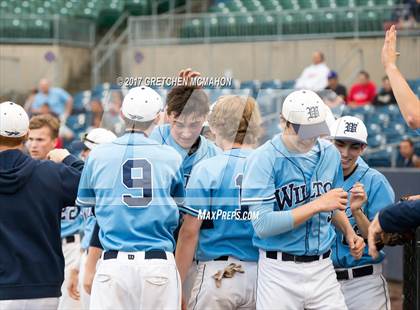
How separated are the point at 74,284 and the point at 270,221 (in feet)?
8.96

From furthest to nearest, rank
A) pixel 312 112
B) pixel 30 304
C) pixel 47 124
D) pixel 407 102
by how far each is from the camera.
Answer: pixel 47 124 → pixel 30 304 → pixel 312 112 → pixel 407 102

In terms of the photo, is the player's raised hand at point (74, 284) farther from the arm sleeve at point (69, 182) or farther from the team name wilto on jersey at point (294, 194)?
the team name wilto on jersey at point (294, 194)

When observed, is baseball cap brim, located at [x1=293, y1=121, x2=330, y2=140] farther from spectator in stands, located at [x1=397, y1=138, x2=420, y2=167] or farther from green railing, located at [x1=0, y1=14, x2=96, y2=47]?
green railing, located at [x1=0, y1=14, x2=96, y2=47]

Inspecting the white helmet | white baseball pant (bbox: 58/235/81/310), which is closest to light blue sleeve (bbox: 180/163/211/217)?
the white helmet

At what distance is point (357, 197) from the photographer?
18.9 feet

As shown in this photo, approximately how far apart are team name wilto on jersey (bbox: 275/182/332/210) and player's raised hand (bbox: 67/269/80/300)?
8.67ft

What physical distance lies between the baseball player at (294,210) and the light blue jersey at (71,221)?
9.39 feet

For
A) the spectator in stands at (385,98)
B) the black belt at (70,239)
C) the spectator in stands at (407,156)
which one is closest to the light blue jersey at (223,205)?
the black belt at (70,239)

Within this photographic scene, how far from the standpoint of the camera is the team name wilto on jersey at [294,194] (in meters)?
5.34

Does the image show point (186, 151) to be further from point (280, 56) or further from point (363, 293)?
point (280, 56)

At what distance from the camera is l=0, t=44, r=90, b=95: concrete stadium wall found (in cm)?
1401

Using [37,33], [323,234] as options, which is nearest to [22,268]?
[323,234]

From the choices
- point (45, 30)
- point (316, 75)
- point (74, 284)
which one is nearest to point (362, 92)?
point (316, 75)

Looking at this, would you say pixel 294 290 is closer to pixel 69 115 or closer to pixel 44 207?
pixel 44 207
